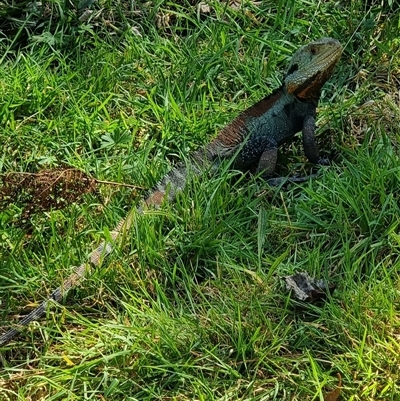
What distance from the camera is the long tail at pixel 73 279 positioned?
4121mm

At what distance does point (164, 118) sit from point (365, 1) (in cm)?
169

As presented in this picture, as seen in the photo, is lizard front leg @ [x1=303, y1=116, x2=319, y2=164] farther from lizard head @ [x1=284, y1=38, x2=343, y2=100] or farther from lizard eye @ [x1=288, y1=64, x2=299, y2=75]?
lizard eye @ [x1=288, y1=64, x2=299, y2=75]

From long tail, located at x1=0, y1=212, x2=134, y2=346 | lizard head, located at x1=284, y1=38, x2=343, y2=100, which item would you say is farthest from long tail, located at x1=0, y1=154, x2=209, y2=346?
lizard head, located at x1=284, y1=38, x2=343, y2=100

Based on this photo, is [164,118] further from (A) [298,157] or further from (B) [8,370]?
(B) [8,370]

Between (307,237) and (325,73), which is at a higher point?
(325,73)

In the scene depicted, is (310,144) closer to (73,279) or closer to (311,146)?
(311,146)

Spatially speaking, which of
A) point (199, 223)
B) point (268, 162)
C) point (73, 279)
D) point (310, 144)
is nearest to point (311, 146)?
point (310, 144)

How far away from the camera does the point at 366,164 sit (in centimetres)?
468

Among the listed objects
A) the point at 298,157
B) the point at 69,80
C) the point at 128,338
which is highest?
the point at 69,80

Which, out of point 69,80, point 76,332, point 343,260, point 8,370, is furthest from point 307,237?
point 69,80

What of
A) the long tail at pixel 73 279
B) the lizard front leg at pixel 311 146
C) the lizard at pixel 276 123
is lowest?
the lizard front leg at pixel 311 146

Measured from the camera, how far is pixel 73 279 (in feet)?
14.1

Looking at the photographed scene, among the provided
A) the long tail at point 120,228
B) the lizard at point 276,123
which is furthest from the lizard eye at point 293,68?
the long tail at point 120,228

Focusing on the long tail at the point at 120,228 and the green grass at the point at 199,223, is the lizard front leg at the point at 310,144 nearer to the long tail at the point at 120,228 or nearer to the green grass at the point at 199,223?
the green grass at the point at 199,223
